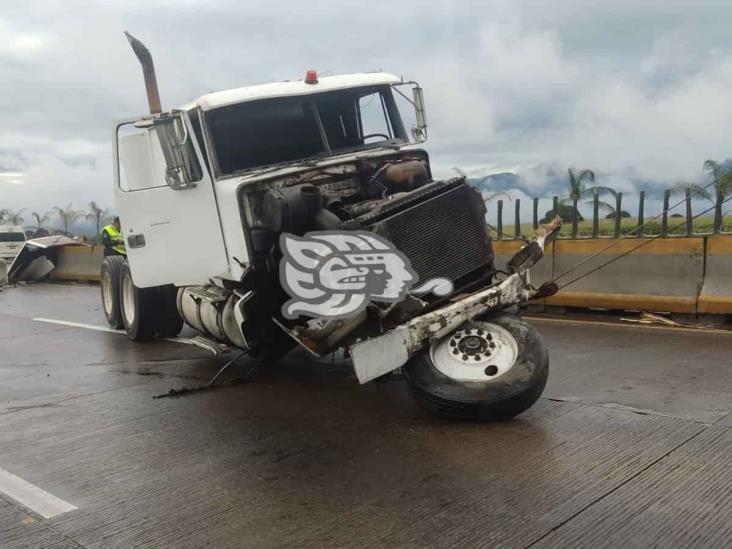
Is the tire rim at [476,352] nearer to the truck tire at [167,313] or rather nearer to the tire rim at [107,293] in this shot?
the truck tire at [167,313]

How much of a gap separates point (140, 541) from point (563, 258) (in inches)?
313

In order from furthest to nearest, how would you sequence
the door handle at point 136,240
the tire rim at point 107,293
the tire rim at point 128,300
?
the tire rim at point 107,293
the tire rim at point 128,300
the door handle at point 136,240

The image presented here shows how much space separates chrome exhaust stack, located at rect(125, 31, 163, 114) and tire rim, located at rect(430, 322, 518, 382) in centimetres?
480

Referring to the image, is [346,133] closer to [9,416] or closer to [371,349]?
[371,349]

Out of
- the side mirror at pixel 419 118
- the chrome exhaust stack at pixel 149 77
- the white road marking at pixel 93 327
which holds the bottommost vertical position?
the white road marking at pixel 93 327

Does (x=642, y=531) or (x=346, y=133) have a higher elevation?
(x=346, y=133)

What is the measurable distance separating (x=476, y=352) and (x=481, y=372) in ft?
0.54

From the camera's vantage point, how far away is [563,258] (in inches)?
405

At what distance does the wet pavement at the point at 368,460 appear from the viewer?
3.53 m

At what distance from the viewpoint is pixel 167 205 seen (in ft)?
23.8

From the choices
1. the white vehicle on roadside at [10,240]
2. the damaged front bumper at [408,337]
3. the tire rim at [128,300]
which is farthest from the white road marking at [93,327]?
the white vehicle on roadside at [10,240]

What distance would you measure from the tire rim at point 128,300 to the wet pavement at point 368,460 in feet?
8.03

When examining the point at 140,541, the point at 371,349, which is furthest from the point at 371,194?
the point at 140,541

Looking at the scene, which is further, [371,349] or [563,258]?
[563,258]
